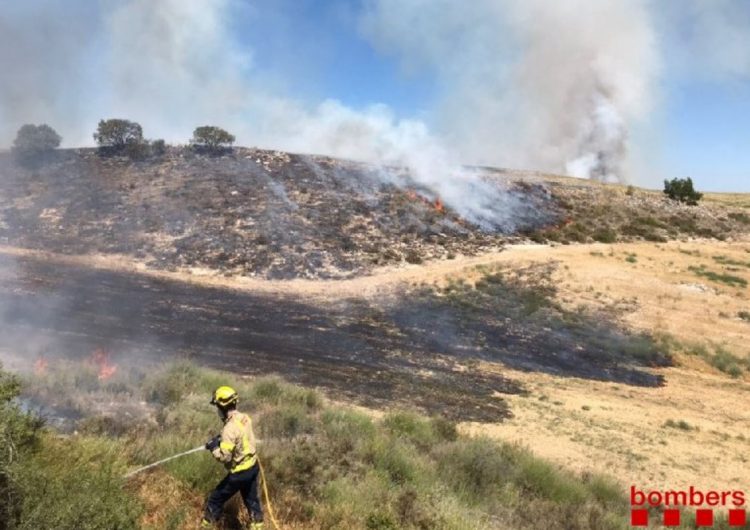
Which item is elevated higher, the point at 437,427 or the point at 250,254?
the point at 250,254

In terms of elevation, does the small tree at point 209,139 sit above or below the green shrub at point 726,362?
above

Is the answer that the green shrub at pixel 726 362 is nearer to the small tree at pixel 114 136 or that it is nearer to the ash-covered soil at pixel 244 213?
the ash-covered soil at pixel 244 213

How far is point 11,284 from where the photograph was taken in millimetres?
19812

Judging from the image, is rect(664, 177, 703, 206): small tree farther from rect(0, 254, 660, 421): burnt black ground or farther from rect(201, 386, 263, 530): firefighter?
rect(201, 386, 263, 530): firefighter

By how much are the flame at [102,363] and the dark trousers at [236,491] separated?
6.28 meters

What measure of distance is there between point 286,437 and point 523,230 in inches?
1206

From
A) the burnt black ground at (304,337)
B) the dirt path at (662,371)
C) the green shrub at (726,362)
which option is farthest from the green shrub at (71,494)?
the green shrub at (726,362)

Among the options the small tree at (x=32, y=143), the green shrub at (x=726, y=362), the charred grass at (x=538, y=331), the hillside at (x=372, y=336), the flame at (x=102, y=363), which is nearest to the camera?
the hillside at (x=372, y=336)

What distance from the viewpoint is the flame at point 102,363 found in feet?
35.5

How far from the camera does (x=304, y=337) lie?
18781mm

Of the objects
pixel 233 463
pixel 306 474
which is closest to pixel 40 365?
pixel 306 474

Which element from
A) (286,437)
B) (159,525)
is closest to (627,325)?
(286,437)

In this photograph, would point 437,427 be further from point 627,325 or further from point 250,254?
point 250,254

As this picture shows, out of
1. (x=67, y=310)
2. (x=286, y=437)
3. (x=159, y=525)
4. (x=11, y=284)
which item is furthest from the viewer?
(x=11, y=284)
